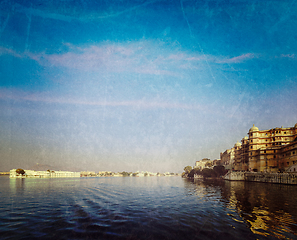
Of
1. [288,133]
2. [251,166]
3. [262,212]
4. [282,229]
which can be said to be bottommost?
[251,166]

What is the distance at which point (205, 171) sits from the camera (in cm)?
14175

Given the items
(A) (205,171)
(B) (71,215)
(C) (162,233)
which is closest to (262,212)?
(C) (162,233)

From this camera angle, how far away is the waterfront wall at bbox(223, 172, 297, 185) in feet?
197

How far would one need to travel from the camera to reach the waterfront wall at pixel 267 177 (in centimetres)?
6017

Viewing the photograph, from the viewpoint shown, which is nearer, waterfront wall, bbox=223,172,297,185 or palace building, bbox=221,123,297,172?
waterfront wall, bbox=223,172,297,185

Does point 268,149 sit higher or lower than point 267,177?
higher

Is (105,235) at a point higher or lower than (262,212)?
higher

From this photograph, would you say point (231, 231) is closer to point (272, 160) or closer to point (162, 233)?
point (162, 233)

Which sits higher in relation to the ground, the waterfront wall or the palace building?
the palace building

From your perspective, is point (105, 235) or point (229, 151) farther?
point (229, 151)

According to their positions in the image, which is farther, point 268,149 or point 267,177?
point 268,149

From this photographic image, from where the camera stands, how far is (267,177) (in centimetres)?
7269

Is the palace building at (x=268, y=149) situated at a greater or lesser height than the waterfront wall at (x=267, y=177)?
greater

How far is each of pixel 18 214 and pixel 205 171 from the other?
460 feet
